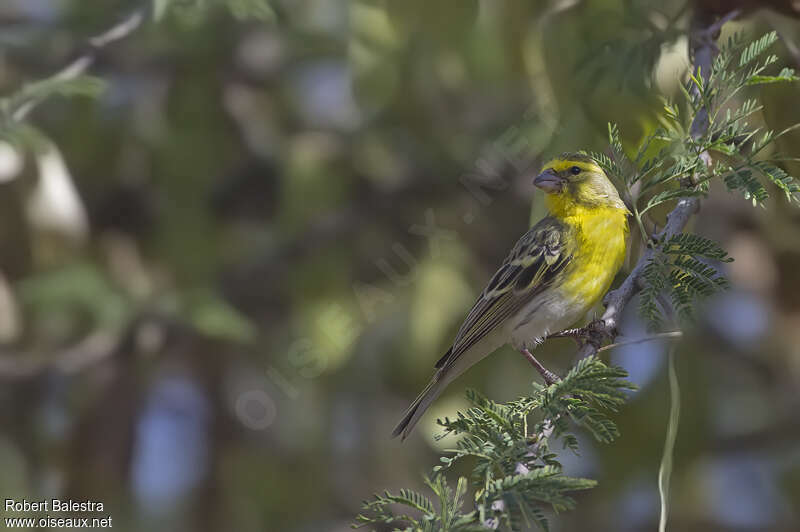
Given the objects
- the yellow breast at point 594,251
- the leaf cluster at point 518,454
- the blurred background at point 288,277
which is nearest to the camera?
the leaf cluster at point 518,454

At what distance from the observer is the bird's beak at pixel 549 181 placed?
2.86ft

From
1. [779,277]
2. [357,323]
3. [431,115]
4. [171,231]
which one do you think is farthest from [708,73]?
[171,231]

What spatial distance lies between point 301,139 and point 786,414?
6.51 feet

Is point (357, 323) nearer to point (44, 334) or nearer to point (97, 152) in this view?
point (44, 334)

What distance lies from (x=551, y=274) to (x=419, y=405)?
0.23 metres

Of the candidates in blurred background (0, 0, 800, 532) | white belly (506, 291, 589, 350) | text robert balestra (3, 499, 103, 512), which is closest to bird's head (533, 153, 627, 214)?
white belly (506, 291, 589, 350)

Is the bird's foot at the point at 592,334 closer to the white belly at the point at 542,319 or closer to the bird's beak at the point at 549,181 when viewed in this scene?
the white belly at the point at 542,319

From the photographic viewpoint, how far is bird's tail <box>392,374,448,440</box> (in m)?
0.82

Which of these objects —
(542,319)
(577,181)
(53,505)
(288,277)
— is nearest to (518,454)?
(542,319)

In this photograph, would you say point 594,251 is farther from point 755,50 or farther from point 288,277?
point 288,277

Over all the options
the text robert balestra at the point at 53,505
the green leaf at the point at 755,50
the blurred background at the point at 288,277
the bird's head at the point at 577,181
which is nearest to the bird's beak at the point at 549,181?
the bird's head at the point at 577,181

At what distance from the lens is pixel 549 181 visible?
88 cm

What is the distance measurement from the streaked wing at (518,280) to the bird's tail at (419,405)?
3 centimetres

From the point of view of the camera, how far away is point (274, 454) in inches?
120
